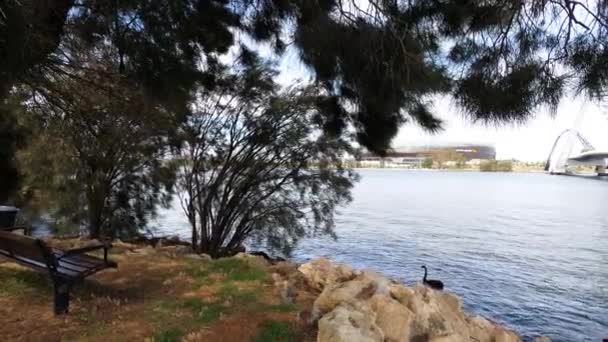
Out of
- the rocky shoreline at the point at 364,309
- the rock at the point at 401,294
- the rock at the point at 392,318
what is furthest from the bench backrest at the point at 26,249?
the rock at the point at 401,294

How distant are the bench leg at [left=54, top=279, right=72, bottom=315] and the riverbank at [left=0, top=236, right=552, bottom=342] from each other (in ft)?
0.28

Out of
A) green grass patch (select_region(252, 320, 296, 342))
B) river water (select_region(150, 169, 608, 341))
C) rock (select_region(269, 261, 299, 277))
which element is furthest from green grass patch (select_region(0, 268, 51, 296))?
river water (select_region(150, 169, 608, 341))

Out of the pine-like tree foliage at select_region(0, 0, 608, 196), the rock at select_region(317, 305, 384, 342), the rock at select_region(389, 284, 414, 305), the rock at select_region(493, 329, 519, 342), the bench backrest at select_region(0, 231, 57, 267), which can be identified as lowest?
the rock at select_region(493, 329, 519, 342)

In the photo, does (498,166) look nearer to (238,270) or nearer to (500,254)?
(500,254)

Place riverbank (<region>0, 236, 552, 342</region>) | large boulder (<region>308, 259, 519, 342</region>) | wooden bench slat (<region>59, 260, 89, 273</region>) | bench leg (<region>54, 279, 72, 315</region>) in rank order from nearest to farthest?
large boulder (<region>308, 259, 519, 342</region>) → riverbank (<region>0, 236, 552, 342</region>) → bench leg (<region>54, 279, 72, 315</region>) → wooden bench slat (<region>59, 260, 89, 273</region>)

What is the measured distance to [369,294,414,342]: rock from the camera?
11.5 ft

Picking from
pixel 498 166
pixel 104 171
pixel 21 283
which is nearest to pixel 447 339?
pixel 21 283

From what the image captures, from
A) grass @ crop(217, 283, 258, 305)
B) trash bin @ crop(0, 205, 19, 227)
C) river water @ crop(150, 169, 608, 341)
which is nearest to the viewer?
grass @ crop(217, 283, 258, 305)

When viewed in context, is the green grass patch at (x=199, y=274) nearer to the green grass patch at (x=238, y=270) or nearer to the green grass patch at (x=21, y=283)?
the green grass patch at (x=238, y=270)

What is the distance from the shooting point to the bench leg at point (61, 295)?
3623 mm

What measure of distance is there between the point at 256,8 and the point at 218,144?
6204 millimetres

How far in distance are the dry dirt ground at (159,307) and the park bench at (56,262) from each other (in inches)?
7.5

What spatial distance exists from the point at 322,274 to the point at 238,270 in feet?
2.92

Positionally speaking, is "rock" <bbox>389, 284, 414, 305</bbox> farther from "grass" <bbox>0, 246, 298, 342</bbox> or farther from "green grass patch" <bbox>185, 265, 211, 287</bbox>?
"green grass patch" <bbox>185, 265, 211, 287</bbox>
